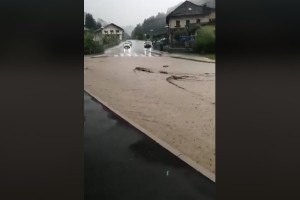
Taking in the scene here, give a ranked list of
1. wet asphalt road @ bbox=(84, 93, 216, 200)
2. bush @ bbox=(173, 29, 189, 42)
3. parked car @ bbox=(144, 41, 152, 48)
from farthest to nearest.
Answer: parked car @ bbox=(144, 41, 152, 48)
bush @ bbox=(173, 29, 189, 42)
wet asphalt road @ bbox=(84, 93, 216, 200)

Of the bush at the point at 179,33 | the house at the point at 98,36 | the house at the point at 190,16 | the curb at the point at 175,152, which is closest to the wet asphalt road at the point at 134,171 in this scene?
the curb at the point at 175,152

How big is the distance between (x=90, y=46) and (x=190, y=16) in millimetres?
1094

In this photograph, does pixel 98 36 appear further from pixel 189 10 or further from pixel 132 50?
pixel 189 10

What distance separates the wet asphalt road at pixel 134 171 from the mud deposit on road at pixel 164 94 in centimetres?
34

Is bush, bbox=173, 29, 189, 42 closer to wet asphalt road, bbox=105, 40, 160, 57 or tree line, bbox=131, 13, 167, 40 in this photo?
tree line, bbox=131, 13, 167, 40

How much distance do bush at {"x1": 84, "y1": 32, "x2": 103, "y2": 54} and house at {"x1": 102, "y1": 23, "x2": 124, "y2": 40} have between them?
0.48ft

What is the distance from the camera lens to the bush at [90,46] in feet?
9.69

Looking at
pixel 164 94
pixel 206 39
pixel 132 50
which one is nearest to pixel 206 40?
pixel 206 39

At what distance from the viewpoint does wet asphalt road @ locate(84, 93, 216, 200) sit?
179 cm

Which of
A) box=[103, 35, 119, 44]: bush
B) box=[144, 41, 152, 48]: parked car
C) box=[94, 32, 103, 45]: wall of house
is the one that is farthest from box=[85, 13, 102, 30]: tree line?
box=[144, 41, 152, 48]: parked car

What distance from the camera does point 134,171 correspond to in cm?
206
